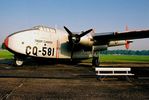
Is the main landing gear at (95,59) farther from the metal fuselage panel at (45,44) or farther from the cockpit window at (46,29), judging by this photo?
the cockpit window at (46,29)

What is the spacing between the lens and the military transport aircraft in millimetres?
20922

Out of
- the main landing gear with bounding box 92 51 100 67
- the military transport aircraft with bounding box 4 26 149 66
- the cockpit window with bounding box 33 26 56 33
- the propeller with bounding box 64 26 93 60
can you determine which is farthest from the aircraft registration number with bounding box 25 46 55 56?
the main landing gear with bounding box 92 51 100 67

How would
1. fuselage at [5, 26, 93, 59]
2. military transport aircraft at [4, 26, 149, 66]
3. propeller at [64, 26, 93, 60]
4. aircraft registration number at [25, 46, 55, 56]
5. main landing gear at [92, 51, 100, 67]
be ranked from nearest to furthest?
fuselage at [5, 26, 93, 59] → military transport aircraft at [4, 26, 149, 66] → aircraft registration number at [25, 46, 55, 56] → propeller at [64, 26, 93, 60] → main landing gear at [92, 51, 100, 67]

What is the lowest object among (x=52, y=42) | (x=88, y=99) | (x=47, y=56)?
(x=88, y=99)

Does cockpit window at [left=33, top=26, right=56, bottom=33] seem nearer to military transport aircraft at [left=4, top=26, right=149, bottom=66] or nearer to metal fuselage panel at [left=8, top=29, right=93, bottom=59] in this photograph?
military transport aircraft at [left=4, top=26, right=149, bottom=66]

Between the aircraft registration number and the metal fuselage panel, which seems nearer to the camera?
the metal fuselage panel

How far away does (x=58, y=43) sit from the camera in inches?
968

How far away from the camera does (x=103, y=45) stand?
28.0m

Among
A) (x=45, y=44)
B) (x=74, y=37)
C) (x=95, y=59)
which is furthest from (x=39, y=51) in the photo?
(x=95, y=59)

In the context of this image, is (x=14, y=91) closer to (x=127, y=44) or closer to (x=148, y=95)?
(x=148, y=95)

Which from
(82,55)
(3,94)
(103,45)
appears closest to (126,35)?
(103,45)

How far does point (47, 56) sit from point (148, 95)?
50.4 feet

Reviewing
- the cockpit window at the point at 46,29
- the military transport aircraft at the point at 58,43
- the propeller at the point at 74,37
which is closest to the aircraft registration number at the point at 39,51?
the military transport aircraft at the point at 58,43

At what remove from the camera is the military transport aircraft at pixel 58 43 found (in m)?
20.9
